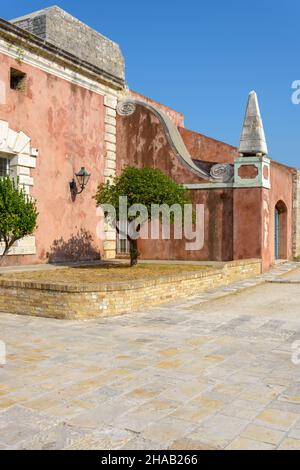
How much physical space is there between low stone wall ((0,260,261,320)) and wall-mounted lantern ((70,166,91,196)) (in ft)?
18.8

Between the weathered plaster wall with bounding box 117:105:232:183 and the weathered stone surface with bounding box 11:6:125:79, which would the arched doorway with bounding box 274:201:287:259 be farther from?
the weathered stone surface with bounding box 11:6:125:79

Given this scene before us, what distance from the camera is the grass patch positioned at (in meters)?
9.07

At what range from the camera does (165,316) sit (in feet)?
25.4

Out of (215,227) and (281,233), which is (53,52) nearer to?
(215,227)

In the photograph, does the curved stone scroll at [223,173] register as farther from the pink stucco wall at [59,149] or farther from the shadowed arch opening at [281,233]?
the shadowed arch opening at [281,233]

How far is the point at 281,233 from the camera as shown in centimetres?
1844

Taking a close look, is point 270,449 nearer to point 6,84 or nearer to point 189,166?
point 6,84

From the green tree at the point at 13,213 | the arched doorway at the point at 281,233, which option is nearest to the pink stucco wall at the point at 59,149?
the green tree at the point at 13,213

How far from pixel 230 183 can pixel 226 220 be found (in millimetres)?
1179

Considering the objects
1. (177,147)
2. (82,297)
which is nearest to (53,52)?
(177,147)

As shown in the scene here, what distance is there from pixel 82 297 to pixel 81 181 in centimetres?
720

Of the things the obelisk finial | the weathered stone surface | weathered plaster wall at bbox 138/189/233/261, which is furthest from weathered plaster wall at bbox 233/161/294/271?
the weathered stone surface
